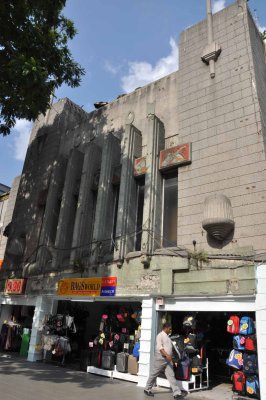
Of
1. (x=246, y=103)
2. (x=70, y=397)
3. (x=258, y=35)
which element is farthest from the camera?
(x=258, y=35)

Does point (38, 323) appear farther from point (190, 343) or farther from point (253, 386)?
point (253, 386)

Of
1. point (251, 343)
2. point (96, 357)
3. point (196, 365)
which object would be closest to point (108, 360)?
point (96, 357)

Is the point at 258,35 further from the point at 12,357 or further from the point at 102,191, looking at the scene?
the point at 12,357

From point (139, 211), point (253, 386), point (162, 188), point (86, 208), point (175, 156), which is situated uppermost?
point (175, 156)

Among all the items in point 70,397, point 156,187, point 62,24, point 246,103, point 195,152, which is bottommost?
point 70,397

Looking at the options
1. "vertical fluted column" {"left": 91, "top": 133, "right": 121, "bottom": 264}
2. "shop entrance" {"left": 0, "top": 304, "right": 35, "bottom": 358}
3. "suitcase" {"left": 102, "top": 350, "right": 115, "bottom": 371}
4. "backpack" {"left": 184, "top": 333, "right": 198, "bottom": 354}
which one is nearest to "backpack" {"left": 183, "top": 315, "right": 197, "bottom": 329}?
"backpack" {"left": 184, "top": 333, "right": 198, "bottom": 354}

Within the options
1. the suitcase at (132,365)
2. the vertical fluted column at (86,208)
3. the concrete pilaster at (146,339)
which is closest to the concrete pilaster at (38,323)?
the vertical fluted column at (86,208)

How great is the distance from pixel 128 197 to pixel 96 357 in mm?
6257

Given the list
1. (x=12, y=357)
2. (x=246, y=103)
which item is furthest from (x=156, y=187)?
(x=12, y=357)

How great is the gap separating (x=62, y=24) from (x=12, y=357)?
14.4 meters

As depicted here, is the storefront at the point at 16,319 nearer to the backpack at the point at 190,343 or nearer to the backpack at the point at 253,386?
the backpack at the point at 190,343

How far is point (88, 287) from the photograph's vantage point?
1296 centimetres

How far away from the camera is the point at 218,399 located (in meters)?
8.74

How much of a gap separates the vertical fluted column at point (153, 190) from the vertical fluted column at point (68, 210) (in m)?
4.94
